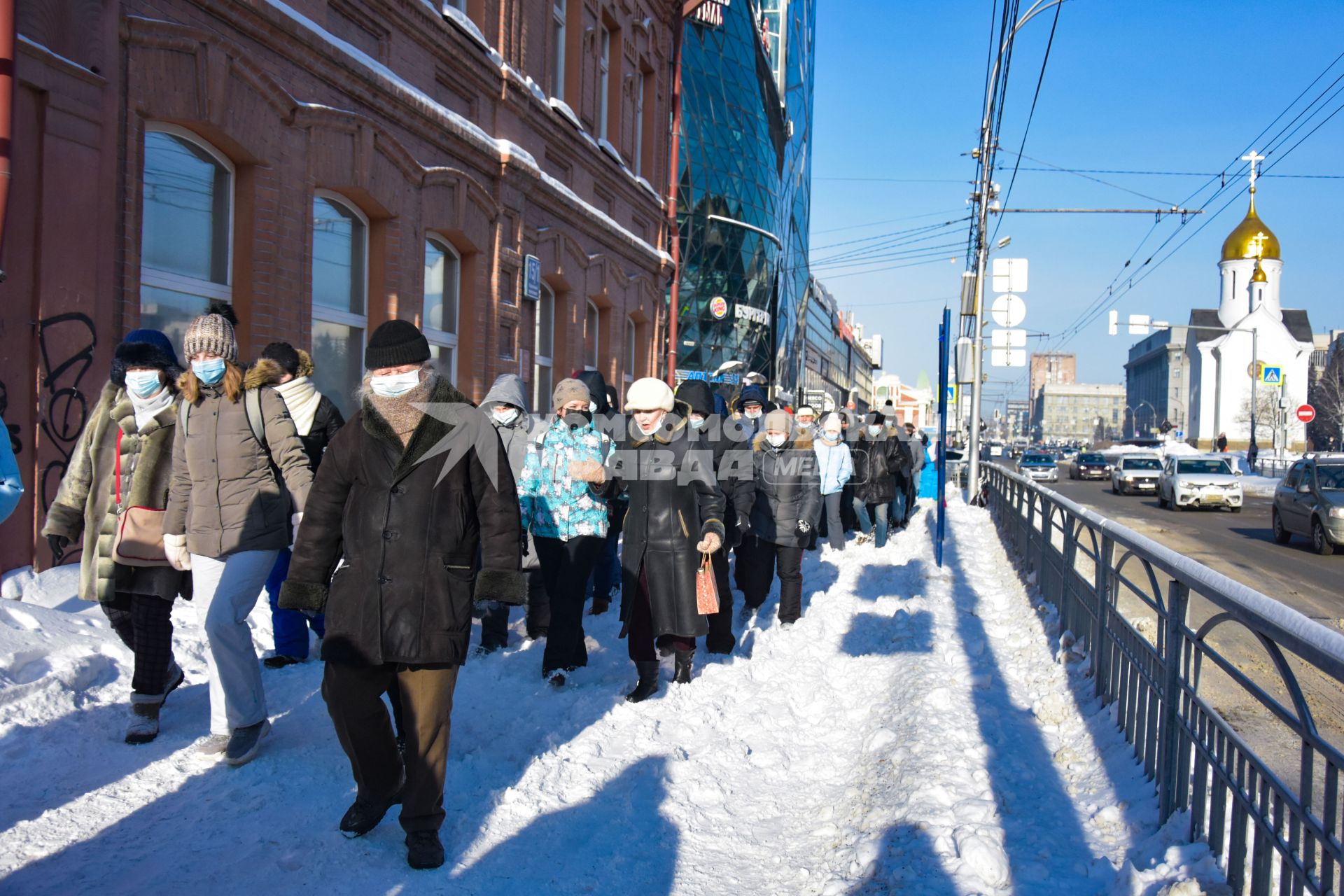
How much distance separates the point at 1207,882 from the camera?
2926 mm

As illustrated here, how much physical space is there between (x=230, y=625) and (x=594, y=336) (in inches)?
531

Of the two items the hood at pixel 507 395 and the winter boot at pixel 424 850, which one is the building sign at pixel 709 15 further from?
the winter boot at pixel 424 850

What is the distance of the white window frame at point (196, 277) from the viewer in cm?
731

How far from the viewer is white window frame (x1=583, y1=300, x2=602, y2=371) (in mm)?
16516

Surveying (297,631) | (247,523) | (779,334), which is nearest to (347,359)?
(297,631)

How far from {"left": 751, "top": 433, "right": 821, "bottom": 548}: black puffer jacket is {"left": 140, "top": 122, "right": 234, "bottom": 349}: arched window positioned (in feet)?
15.1

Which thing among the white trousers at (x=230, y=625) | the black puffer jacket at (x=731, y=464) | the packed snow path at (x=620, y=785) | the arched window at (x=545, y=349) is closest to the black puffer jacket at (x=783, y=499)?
the black puffer jacket at (x=731, y=464)

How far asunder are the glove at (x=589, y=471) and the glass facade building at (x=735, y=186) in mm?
22340

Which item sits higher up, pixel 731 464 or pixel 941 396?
pixel 941 396

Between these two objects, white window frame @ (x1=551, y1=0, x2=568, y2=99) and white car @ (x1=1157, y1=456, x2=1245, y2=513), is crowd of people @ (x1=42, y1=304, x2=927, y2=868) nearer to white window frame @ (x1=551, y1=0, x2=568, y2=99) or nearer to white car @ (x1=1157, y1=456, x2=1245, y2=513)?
white window frame @ (x1=551, y1=0, x2=568, y2=99)

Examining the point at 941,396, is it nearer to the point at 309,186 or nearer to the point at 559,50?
the point at 309,186

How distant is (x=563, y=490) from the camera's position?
5926mm

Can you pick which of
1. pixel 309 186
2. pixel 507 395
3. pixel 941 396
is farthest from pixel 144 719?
pixel 941 396

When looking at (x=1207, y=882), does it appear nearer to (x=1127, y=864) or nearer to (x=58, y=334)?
(x=1127, y=864)
